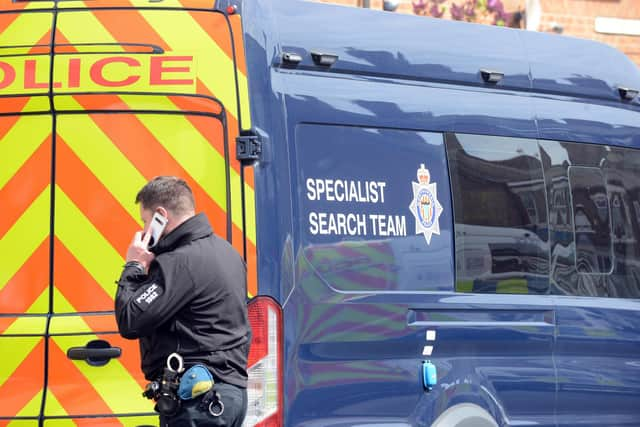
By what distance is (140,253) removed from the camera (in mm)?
4332

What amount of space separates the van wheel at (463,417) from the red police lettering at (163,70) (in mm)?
1886

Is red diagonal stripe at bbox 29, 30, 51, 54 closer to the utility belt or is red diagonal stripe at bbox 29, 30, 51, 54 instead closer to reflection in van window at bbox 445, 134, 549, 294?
the utility belt

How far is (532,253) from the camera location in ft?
19.8

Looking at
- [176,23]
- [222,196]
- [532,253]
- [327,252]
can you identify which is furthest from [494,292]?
[176,23]

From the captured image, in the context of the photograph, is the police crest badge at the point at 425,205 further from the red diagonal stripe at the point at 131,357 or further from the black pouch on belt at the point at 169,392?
the black pouch on belt at the point at 169,392

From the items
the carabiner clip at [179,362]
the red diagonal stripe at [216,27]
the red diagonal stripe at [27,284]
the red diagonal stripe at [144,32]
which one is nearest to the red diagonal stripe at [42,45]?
the red diagonal stripe at [144,32]

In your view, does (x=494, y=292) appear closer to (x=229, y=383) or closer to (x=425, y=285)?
(x=425, y=285)

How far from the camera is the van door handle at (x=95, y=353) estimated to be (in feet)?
15.7

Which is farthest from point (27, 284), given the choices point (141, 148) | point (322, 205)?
point (322, 205)

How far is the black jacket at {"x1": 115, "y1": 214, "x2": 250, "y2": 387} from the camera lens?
4.23 metres

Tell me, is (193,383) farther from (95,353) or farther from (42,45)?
(42,45)

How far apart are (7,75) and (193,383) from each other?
5.21 ft

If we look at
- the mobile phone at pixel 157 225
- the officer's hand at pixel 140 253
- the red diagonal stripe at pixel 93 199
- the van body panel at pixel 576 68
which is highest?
the van body panel at pixel 576 68

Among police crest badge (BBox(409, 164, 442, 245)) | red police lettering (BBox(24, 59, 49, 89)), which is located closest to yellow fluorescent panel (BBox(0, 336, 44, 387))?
red police lettering (BBox(24, 59, 49, 89))
